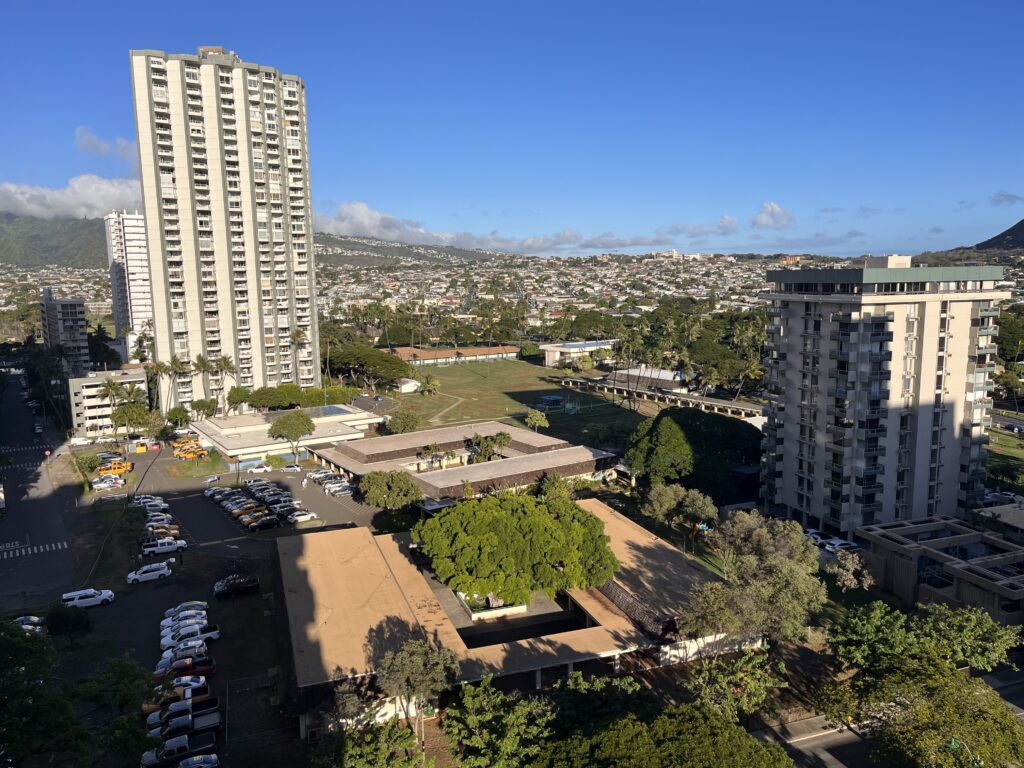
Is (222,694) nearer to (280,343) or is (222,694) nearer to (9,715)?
(9,715)

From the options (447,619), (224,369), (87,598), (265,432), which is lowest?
(87,598)

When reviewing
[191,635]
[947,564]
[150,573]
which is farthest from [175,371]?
[947,564]

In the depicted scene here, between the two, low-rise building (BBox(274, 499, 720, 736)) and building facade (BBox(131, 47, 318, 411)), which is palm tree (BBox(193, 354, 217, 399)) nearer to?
building facade (BBox(131, 47, 318, 411))

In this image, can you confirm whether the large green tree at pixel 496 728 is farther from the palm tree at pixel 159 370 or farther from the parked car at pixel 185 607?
the palm tree at pixel 159 370

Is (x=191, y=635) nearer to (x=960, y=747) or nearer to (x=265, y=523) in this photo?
(x=265, y=523)

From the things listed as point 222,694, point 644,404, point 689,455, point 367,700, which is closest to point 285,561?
point 222,694

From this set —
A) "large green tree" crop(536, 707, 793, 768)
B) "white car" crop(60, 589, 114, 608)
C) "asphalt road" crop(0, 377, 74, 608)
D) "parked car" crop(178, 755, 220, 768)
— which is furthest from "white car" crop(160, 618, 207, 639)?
"large green tree" crop(536, 707, 793, 768)
